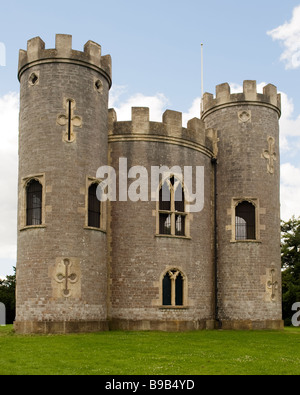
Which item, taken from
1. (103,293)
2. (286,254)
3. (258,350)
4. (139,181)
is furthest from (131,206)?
(286,254)

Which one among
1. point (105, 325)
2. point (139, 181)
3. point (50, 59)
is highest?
point (50, 59)

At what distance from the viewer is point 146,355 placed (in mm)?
15391

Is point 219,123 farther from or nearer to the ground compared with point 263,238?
farther from the ground

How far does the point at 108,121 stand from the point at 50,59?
163 inches

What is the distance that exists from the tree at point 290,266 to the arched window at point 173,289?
2175 cm

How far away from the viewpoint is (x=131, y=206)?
84.8ft

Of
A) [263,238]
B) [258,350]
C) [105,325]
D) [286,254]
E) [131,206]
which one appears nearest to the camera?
[258,350]

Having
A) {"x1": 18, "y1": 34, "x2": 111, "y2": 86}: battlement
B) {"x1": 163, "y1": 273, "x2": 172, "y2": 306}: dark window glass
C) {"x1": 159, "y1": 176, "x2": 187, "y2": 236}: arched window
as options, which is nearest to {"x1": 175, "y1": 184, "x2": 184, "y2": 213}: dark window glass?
{"x1": 159, "y1": 176, "x2": 187, "y2": 236}: arched window

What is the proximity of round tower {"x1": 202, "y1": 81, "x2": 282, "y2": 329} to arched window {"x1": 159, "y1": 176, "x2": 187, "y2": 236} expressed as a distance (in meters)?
3.25

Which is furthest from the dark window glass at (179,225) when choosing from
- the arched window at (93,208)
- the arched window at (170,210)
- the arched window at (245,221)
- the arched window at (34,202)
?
the arched window at (34,202)

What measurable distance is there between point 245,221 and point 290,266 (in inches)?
820

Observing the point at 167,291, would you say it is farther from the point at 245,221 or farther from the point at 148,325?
the point at 245,221

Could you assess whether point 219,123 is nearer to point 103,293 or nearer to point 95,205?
point 95,205

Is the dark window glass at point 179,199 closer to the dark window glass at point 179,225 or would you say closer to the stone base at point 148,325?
the dark window glass at point 179,225
